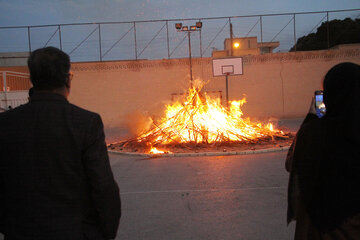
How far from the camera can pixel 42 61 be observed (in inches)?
68.7

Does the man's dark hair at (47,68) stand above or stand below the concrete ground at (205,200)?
above

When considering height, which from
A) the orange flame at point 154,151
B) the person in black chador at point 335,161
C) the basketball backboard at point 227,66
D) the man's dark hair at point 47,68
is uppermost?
the basketball backboard at point 227,66

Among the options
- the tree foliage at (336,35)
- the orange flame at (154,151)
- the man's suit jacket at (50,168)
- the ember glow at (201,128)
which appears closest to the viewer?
the man's suit jacket at (50,168)

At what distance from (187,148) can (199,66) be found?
1047 centimetres

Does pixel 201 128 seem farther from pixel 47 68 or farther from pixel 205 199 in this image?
pixel 47 68

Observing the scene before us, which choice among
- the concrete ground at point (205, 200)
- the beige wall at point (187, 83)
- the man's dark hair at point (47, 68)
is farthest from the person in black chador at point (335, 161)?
the beige wall at point (187, 83)

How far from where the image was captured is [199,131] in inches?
445

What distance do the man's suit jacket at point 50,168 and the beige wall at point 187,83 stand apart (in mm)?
18318

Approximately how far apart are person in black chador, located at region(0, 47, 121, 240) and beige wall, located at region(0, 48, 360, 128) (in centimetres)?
1830

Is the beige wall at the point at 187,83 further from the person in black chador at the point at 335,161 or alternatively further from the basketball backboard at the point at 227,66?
the person in black chador at the point at 335,161

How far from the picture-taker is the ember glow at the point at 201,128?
37.2 feet

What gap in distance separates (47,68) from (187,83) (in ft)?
60.8

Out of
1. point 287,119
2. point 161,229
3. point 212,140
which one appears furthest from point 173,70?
point 161,229

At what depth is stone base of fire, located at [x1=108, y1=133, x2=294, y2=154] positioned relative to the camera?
10.4 metres
